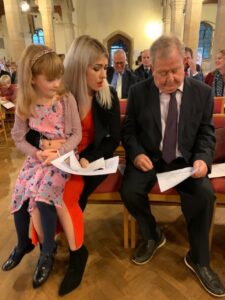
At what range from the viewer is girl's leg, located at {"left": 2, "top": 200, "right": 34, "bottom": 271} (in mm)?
1683

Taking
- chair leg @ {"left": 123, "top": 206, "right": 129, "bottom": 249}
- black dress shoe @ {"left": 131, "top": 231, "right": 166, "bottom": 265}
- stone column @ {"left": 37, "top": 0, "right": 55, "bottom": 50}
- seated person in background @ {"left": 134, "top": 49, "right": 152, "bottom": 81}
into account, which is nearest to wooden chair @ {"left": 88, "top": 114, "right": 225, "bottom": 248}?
chair leg @ {"left": 123, "top": 206, "right": 129, "bottom": 249}

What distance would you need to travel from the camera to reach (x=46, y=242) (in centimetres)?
163

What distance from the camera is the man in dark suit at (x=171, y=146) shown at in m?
1.63

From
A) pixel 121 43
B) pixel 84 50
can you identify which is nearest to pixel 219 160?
pixel 84 50

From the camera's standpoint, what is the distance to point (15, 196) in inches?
65.6

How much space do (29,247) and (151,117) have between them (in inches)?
50.9

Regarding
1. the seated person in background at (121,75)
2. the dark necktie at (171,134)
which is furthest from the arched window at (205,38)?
the dark necktie at (171,134)

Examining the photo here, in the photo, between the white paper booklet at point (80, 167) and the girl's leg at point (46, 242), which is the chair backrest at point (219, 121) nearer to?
the white paper booklet at point (80, 167)

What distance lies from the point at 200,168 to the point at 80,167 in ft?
2.60

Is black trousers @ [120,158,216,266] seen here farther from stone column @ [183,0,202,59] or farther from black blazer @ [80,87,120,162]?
stone column @ [183,0,202,59]

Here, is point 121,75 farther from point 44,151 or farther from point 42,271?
point 42,271

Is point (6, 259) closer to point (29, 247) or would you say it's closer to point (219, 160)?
point (29, 247)

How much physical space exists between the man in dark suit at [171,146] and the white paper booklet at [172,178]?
0.07 metres

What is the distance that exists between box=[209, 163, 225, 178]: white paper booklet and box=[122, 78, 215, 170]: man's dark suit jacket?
163mm
